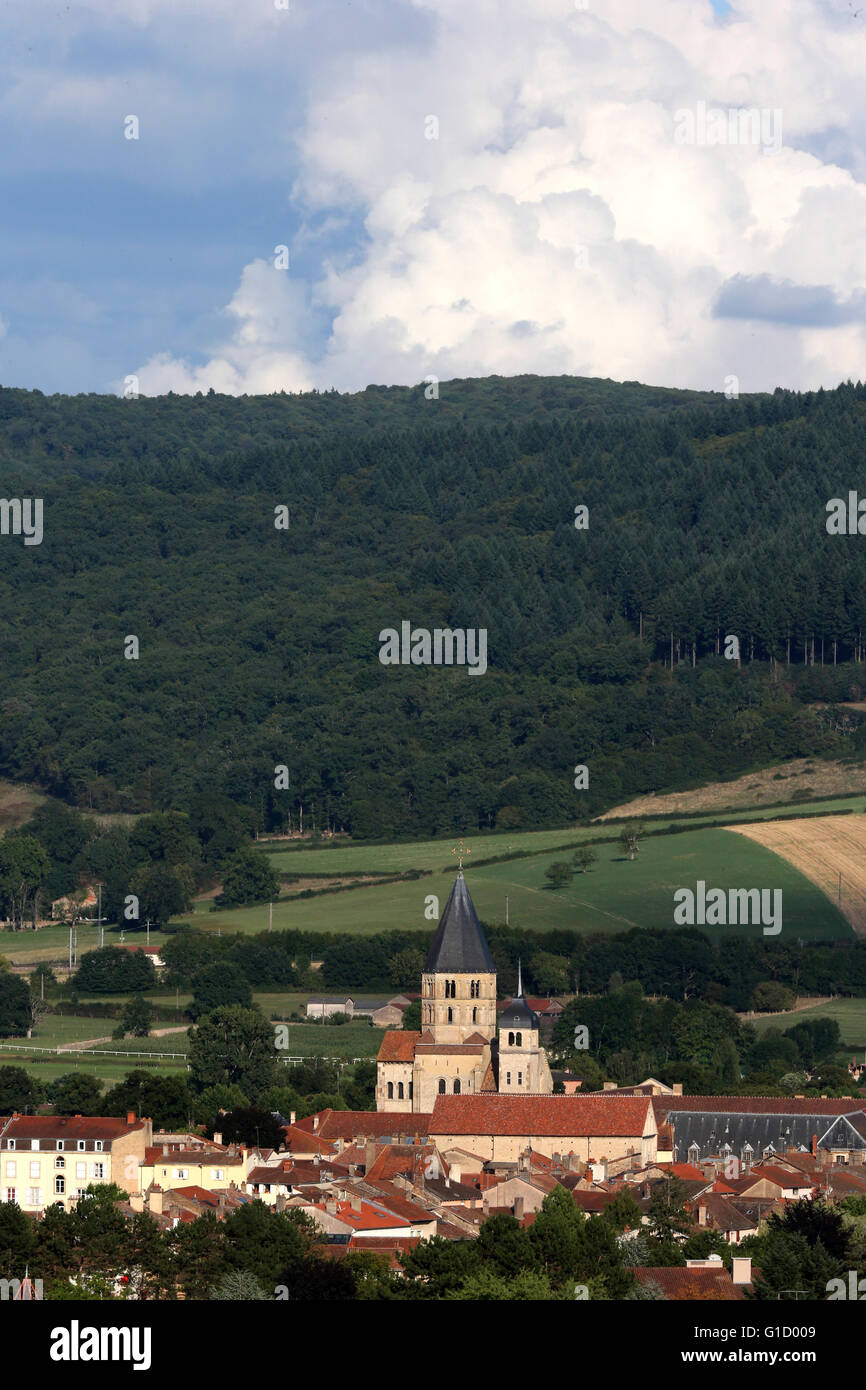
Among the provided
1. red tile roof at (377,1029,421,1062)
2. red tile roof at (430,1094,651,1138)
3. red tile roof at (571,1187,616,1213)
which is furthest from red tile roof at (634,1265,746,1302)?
red tile roof at (377,1029,421,1062)

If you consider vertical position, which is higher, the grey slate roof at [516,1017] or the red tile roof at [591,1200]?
the grey slate roof at [516,1017]

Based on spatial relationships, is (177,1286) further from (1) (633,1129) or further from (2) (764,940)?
(2) (764,940)

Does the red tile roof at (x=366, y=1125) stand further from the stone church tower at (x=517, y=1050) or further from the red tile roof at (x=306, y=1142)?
the stone church tower at (x=517, y=1050)

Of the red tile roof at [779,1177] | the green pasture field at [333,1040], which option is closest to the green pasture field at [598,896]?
the green pasture field at [333,1040]

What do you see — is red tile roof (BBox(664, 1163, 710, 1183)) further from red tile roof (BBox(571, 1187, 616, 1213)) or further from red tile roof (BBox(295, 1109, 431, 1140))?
red tile roof (BBox(295, 1109, 431, 1140))

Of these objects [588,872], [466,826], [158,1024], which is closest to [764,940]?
[588,872]
